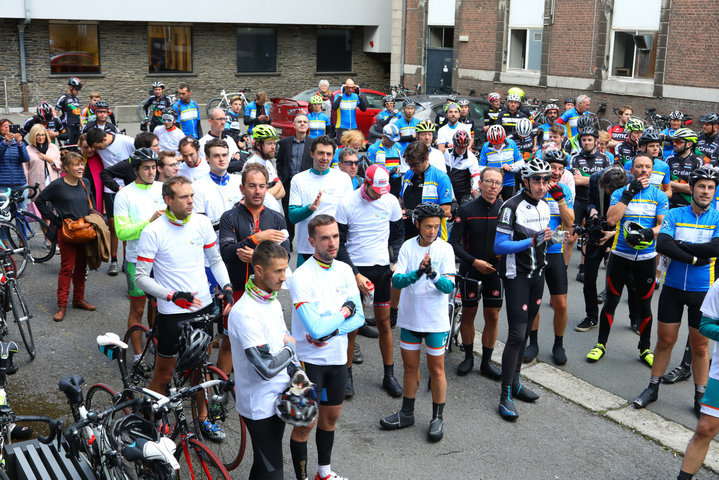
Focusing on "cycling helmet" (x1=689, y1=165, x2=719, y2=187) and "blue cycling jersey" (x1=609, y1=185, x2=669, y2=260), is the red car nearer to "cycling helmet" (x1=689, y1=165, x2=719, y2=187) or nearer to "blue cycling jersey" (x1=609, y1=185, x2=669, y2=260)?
"blue cycling jersey" (x1=609, y1=185, x2=669, y2=260)

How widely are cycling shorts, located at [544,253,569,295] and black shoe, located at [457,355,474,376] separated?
1134 millimetres

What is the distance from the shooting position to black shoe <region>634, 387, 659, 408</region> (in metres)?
7.20

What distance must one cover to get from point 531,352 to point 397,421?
7.27 ft

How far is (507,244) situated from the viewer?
702cm

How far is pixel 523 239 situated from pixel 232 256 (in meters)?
2.62

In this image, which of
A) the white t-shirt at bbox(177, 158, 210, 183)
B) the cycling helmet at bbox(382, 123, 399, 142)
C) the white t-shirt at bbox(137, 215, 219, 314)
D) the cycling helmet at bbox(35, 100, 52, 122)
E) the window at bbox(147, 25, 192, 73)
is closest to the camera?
the white t-shirt at bbox(137, 215, 219, 314)

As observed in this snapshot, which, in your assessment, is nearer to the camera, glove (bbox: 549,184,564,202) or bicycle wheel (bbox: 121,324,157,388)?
bicycle wheel (bbox: 121,324,157,388)

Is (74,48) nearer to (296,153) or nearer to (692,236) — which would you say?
(296,153)

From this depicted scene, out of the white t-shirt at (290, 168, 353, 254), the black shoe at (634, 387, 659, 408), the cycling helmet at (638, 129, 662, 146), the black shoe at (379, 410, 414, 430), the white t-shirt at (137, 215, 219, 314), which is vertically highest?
the cycling helmet at (638, 129, 662, 146)

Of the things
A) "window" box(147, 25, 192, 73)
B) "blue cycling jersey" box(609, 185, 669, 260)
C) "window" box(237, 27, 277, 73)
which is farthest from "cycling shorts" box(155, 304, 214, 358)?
"window" box(237, 27, 277, 73)

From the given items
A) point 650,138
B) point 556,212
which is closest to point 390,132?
point 650,138

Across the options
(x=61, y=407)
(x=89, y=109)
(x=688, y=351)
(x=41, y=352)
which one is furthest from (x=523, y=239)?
(x=89, y=109)

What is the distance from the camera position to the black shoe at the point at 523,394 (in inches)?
289

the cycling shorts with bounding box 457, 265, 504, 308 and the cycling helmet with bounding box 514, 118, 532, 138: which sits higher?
the cycling helmet with bounding box 514, 118, 532, 138
